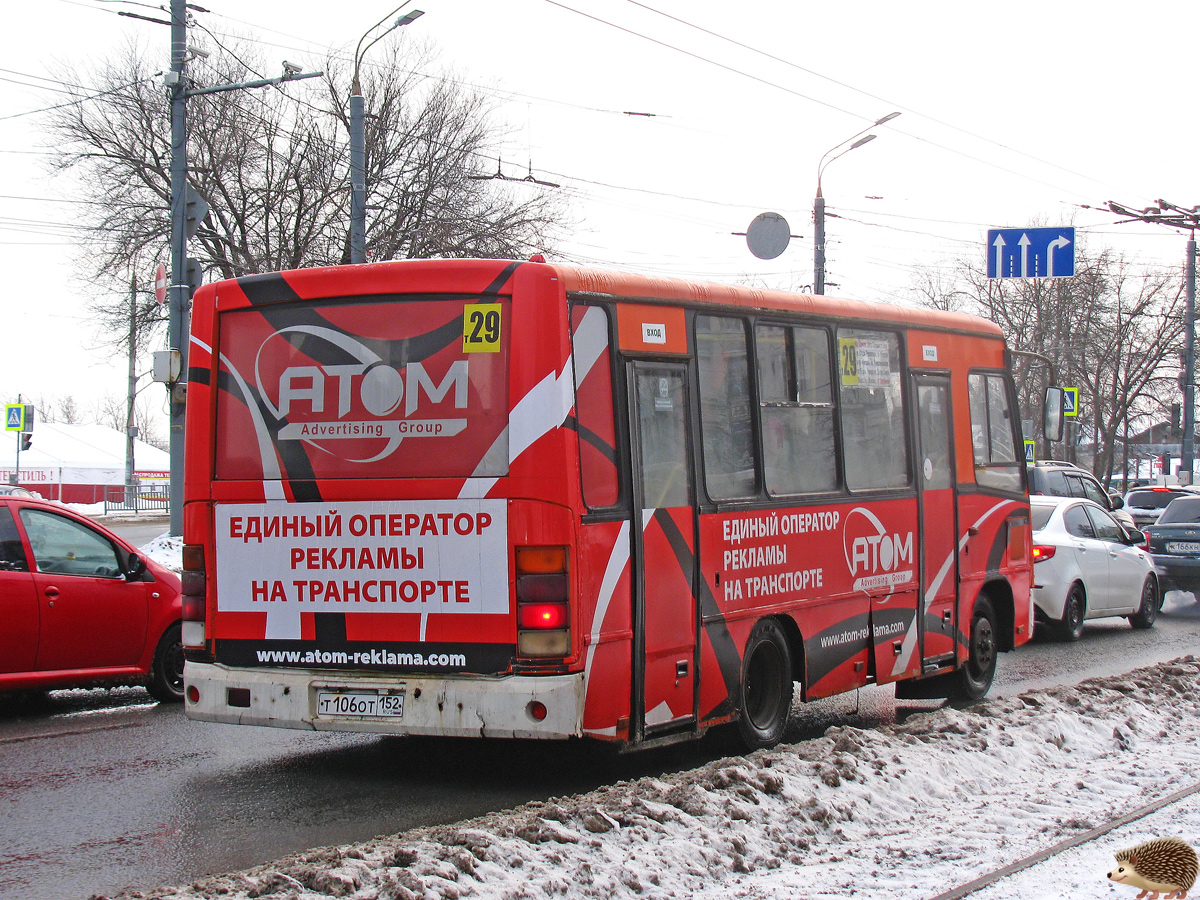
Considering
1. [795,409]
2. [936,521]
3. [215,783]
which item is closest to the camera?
[215,783]

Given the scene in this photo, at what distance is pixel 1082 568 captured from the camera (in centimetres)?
1478

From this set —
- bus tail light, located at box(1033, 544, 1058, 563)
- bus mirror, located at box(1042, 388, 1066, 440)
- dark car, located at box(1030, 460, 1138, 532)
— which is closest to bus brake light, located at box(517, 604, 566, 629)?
bus mirror, located at box(1042, 388, 1066, 440)

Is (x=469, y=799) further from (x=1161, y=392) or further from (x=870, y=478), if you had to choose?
(x=1161, y=392)

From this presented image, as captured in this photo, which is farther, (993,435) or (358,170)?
(358,170)

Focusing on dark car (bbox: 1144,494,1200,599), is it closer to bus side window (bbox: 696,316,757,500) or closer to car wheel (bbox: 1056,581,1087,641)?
car wheel (bbox: 1056,581,1087,641)

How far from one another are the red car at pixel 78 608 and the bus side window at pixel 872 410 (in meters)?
5.17

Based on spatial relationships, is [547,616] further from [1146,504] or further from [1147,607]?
[1146,504]

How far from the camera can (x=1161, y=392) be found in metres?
57.2

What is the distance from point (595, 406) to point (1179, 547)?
1441 cm

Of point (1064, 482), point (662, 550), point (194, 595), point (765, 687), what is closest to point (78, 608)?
point (194, 595)

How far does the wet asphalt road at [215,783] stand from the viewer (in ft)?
18.3

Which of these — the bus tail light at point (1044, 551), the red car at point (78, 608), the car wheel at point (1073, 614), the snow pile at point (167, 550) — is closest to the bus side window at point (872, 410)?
the red car at point (78, 608)

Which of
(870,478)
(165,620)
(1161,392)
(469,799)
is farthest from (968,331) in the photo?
(1161,392)

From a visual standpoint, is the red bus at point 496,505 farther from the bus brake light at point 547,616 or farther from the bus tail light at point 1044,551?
the bus tail light at point 1044,551
